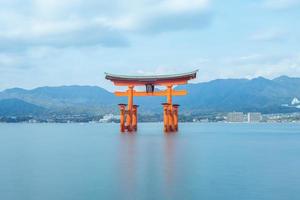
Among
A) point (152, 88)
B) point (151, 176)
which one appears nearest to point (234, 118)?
point (152, 88)

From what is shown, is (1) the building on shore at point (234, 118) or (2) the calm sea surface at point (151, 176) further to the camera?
(1) the building on shore at point (234, 118)

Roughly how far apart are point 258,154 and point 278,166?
7.66 m

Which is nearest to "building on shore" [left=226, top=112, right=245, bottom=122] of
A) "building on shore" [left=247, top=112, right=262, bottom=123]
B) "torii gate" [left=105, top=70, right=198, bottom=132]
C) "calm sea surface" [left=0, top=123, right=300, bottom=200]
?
"building on shore" [left=247, top=112, right=262, bottom=123]

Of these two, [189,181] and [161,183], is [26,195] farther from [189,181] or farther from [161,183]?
[189,181]

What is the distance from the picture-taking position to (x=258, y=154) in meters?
34.1

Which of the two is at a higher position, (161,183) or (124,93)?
(124,93)

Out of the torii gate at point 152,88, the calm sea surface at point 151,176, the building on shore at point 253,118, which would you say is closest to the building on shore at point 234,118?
the building on shore at point 253,118

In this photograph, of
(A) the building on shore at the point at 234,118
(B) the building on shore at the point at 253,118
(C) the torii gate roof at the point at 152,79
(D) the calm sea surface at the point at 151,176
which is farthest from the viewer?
(B) the building on shore at the point at 253,118

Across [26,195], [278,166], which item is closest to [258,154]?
[278,166]

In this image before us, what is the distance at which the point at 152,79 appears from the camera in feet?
177

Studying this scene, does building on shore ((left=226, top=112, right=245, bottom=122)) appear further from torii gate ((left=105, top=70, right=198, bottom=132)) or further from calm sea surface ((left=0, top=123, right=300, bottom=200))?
calm sea surface ((left=0, top=123, right=300, bottom=200))

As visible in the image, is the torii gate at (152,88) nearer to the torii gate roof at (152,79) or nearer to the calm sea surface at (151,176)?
the torii gate roof at (152,79)

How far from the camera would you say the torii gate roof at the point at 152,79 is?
52.8 metres

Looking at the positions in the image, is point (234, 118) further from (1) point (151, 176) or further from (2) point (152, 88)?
(1) point (151, 176)
